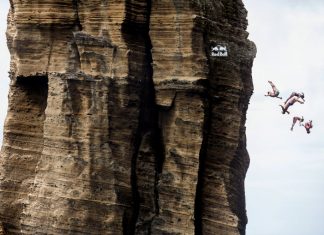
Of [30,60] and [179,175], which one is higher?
[30,60]

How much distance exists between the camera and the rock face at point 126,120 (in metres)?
32.2

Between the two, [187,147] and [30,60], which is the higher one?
[30,60]

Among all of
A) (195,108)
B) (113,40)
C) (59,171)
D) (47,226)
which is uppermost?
(113,40)

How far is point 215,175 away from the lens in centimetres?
3403

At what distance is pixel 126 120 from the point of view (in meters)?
32.8

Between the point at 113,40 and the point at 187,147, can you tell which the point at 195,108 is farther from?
the point at 113,40

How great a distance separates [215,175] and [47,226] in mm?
7248

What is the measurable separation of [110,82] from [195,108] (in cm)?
357

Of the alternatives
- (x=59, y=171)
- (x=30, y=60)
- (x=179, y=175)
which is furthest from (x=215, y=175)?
(x=30, y=60)

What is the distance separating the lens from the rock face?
32.2 m

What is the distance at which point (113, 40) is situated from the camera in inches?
1283

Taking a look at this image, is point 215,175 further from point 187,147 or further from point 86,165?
point 86,165

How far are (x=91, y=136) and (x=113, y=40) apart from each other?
12.9 feet

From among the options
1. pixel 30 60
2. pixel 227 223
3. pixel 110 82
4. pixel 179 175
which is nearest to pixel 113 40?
pixel 110 82
